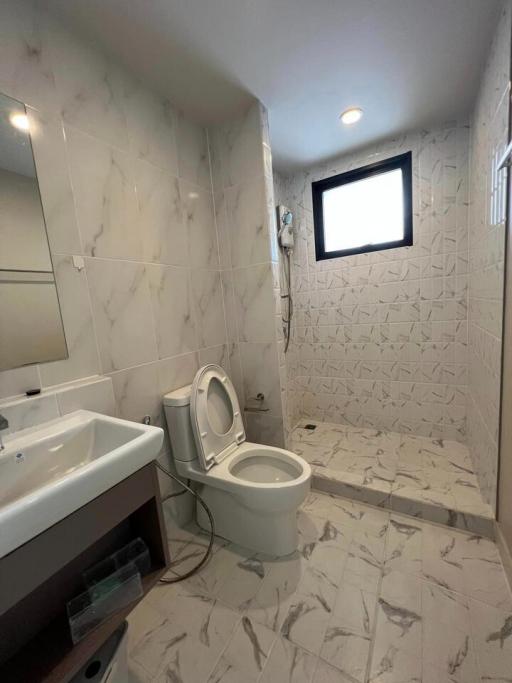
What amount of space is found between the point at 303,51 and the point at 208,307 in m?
1.30

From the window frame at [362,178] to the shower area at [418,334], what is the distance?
37 millimetres

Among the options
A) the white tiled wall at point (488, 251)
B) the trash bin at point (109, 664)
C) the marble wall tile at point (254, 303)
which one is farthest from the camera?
the marble wall tile at point (254, 303)

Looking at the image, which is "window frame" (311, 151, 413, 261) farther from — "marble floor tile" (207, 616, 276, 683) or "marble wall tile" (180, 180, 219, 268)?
"marble floor tile" (207, 616, 276, 683)

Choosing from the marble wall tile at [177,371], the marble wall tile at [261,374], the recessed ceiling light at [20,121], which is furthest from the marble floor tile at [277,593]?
the recessed ceiling light at [20,121]

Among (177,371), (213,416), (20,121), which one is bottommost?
(213,416)

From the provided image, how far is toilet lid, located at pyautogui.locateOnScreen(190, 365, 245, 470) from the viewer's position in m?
1.38

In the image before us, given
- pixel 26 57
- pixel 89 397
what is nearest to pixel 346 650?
pixel 89 397

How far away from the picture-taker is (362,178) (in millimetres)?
2160

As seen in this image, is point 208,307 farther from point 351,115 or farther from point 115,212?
point 351,115

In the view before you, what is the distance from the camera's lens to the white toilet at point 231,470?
1280mm

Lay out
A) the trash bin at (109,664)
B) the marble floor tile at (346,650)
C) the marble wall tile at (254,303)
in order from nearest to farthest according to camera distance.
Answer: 1. the trash bin at (109,664)
2. the marble floor tile at (346,650)
3. the marble wall tile at (254,303)

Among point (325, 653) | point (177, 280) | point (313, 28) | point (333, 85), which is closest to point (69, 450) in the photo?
point (177, 280)

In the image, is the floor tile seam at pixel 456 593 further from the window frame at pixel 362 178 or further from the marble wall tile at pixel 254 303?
the window frame at pixel 362 178

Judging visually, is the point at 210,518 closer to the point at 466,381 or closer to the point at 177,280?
the point at 177,280
